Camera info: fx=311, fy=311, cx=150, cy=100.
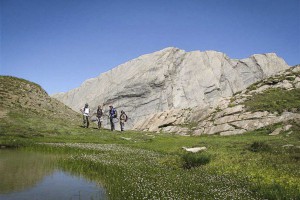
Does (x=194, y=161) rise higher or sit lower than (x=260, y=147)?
lower

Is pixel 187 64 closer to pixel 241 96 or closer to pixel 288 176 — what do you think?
pixel 241 96

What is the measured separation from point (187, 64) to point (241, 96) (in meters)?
67.2

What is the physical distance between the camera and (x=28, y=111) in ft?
165

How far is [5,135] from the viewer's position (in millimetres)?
35031

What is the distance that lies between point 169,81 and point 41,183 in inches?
4224

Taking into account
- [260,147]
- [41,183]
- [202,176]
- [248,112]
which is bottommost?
[202,176]

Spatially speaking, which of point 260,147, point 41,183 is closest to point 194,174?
point 41,183

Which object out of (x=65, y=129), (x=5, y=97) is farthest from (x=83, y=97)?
(x=65, y=129)

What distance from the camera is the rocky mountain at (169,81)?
11650 centimetres

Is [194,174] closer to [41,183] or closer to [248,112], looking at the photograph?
[41,183]

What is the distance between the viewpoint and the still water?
1251 cm

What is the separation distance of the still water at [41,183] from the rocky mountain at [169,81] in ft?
301

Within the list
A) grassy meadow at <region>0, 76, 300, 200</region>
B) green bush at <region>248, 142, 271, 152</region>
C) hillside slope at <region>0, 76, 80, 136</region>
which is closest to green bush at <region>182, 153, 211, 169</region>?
grassy meadow at <region>0, 76, 300, 200</region>

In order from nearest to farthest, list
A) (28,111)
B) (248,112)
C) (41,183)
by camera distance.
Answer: (41,183)
(28,111)
(248,112)
